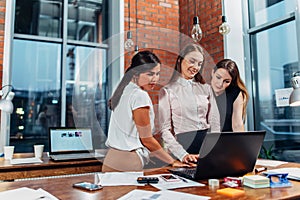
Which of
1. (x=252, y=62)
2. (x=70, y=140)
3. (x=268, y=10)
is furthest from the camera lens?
(x=252, y=62)

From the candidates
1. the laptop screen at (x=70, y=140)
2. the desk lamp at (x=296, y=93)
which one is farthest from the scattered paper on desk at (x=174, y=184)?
the laptop screen at (x=70, y=140)

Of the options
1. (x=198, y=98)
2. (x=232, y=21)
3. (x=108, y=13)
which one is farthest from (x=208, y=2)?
(x=198, y=98)

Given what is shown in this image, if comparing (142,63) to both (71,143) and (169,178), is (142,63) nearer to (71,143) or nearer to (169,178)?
(169,178)

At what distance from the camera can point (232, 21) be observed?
9.89 ft

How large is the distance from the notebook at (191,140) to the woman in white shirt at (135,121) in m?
0.11

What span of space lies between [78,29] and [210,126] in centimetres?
285

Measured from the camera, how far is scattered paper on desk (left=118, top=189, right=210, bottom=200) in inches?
34.9

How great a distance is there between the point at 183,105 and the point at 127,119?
31cm

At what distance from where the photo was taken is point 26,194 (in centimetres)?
93

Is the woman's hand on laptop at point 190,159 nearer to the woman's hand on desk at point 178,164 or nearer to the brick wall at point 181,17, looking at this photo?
the woman's hand on desk at point 178,164

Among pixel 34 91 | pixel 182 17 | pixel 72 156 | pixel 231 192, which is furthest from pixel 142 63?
pixel 182 17

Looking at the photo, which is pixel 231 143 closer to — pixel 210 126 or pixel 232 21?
pixel 210 126

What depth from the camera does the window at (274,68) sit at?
100 inches

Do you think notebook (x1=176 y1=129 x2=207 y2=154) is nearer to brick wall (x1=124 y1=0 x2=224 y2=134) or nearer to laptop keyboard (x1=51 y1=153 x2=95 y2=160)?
brick wall (x1=124 y1=0 x2=224 y2=134)
